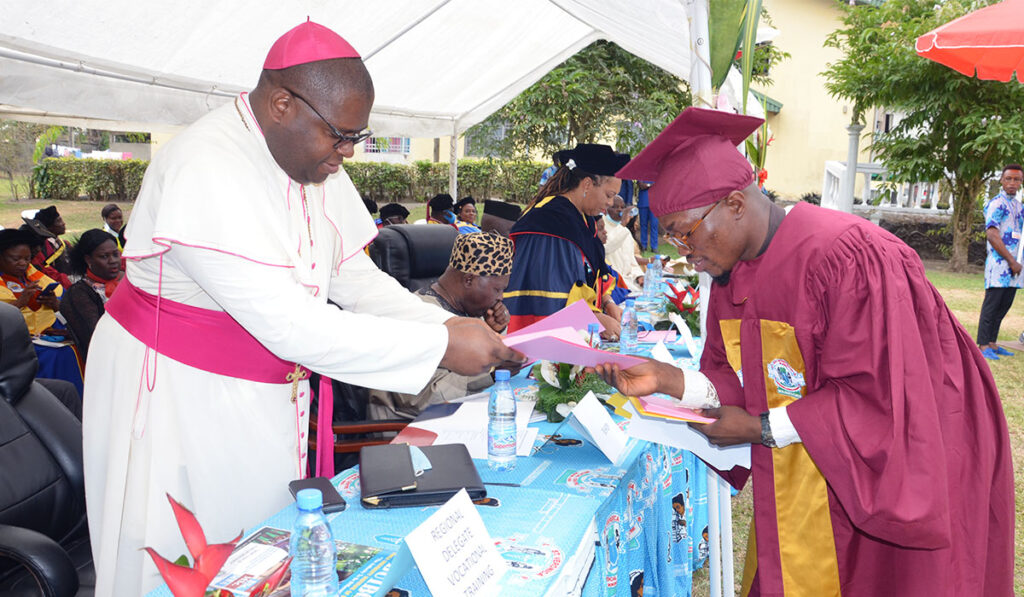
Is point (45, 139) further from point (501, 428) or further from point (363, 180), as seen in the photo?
point (501, 428)

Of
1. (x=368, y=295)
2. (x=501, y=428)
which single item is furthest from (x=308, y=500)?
(x=368, y=295)

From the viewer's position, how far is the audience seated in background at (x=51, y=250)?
6.87 metres

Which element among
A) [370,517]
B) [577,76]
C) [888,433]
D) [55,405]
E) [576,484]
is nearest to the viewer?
[888,433]

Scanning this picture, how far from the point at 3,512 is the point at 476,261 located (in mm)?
2084

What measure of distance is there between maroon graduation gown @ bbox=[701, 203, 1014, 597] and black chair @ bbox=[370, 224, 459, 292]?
115 inches

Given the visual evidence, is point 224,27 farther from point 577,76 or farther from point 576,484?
point 577,76

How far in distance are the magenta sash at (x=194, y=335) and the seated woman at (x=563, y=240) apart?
2.16 meters

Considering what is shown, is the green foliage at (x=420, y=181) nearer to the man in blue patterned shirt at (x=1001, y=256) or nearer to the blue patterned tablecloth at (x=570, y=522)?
the man in blue patterned shirt at (x=1001, y=256)

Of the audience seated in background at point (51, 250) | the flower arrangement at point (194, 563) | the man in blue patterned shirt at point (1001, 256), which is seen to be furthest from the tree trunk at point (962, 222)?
the flower arrangement at point (194, 563)

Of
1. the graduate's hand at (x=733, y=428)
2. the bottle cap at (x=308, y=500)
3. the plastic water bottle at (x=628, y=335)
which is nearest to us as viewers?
the bottle cap at (x=308, y=500)

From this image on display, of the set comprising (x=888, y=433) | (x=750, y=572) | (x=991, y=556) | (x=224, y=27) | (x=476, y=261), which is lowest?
(x=750, y=572)

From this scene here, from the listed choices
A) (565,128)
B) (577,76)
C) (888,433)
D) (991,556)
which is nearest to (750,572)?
(991,556)

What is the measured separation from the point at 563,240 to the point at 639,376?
6.43 feet

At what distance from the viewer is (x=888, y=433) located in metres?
1.80
